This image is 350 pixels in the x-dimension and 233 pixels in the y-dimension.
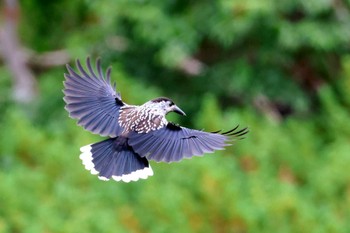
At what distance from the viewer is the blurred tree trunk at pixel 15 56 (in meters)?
10.0

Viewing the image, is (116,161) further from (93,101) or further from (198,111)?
(198,111)

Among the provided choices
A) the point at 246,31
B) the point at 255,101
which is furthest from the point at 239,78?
the point at 255,101

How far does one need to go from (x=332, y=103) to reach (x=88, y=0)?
230 centimetres

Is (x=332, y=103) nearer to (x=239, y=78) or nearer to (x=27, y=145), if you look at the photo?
(x=239, y=78)

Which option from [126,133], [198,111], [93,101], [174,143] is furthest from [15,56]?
[174,143]

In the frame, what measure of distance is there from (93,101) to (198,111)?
5.22m

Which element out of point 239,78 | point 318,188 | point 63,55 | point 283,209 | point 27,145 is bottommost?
point 283,209

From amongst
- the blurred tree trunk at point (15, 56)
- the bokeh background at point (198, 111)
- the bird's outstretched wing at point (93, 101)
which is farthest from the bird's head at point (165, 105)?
the blurred tree trunk at point (15, 56)

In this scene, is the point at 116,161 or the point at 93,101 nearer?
the point at 116,161

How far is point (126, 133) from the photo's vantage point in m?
3.06

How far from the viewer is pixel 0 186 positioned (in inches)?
241

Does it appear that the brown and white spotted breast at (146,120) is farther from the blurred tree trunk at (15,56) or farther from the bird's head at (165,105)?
the blurred tree trunk at (15,56)

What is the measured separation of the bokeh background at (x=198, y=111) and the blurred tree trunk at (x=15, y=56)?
15mm

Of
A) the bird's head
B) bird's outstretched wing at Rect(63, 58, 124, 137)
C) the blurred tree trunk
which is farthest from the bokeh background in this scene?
the bird's head
